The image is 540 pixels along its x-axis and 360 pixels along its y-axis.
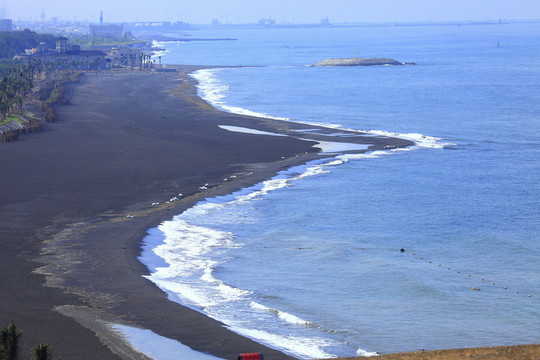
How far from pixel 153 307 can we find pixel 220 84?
312ft

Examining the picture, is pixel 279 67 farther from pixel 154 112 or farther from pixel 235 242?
pixel 235 242

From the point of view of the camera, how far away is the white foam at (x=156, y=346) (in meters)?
20.5

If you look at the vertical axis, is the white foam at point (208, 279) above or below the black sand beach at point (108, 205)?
below

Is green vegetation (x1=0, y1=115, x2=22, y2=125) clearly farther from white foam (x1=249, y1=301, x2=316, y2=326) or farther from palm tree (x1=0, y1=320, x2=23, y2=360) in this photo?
palm tree (x1=0, y1=320, x2=23, y2=360)

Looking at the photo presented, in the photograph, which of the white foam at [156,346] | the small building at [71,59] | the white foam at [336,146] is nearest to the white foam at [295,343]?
the white foam at [156,346]

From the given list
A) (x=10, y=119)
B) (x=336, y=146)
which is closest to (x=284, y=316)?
(x=336, y=146)

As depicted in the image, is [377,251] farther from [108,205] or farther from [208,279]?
[108,205]

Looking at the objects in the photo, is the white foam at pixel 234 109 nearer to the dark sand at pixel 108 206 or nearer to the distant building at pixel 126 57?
the dark sand at pixel 108 206

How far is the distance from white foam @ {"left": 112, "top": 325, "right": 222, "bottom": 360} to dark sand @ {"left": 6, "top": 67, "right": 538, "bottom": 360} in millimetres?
320

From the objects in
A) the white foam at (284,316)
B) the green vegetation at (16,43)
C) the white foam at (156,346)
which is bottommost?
the white foam at (284,316)

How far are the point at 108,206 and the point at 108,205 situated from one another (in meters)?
0.20

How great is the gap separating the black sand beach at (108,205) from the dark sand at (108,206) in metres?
0.06

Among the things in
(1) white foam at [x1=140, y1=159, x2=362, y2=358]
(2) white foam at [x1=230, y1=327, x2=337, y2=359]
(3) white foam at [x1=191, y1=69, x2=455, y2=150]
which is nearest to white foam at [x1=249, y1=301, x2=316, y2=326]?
(1) white foam at [x1=140, y1=159, x2=362, y2=358]

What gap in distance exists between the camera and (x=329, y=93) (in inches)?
4136
